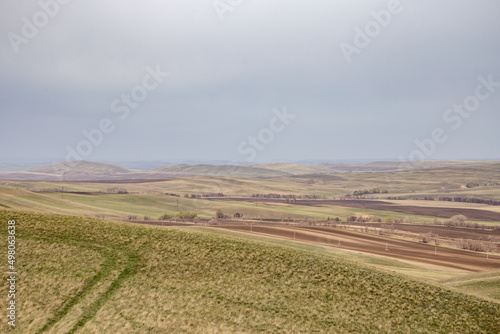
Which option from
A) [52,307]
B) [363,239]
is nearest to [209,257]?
[52,307]

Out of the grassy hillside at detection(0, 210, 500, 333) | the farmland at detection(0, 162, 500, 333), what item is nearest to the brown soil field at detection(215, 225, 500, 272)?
the farmland at detection(0, 162, 500, 333)

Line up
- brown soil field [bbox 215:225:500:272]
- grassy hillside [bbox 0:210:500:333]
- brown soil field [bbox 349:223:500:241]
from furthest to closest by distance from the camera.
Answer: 1. brown soil field [bbox 349:223:500:241]
2. brown soil field [bbox 215:225:500:272]
3. grassy hillside [bbox 0:210:500:333]

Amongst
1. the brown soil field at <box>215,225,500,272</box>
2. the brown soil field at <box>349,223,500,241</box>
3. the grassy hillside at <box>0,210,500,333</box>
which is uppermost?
the grassy hillside at <box>0,210,500,333</box>

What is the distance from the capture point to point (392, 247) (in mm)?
55656

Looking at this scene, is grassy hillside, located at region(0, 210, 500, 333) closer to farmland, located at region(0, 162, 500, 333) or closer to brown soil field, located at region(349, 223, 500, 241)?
farmland, located at region(0, 162, 500, 333)

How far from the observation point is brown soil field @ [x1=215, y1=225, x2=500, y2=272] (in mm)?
47028

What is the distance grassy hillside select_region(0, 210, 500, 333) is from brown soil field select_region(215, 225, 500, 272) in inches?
961

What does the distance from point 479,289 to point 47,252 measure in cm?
3359

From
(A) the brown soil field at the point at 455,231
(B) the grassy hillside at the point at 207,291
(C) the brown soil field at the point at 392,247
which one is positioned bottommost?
(A) the brown soil field at the point at 455,231

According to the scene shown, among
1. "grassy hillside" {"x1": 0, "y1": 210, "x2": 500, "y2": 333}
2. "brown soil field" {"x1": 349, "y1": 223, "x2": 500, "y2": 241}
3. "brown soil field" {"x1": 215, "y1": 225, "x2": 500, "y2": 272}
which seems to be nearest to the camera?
"grassy hillside" {"x1": 0, "y1": 210, "x2": 500, "y2": 333}

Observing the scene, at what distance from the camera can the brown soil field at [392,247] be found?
47.0m

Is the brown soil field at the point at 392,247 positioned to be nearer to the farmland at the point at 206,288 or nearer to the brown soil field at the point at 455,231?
the farmland at the point at 206,288

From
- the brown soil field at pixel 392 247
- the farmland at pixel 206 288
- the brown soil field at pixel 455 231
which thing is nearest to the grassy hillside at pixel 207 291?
the farmland at pixel 206 288

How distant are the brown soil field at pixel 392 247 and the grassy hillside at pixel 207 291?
80.1 ft
